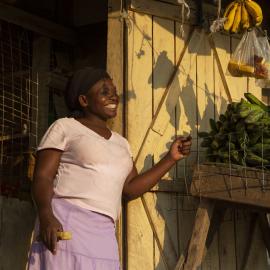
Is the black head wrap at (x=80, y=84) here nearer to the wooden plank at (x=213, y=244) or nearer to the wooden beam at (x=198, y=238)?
the wooden beam at (x=198, y=238)

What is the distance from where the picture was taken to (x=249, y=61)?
5168mm

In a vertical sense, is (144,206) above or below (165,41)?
below

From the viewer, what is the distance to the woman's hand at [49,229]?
140 inches

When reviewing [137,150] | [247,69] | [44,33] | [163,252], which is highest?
[44,33]

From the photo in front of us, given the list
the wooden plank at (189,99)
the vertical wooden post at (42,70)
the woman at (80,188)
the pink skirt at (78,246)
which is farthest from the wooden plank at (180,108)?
the vertical wooden post at (42,70)

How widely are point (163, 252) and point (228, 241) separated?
71cm

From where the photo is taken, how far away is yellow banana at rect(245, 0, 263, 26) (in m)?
5.05

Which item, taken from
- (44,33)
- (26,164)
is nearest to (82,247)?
(26,164)

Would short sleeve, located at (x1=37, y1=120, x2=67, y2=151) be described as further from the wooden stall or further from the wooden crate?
the wooden crate

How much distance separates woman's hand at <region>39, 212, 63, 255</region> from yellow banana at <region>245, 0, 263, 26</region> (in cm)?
231

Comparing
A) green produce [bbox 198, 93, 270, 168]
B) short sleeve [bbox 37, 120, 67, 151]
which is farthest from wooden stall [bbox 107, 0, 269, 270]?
short sleeve [bbox 37, 120, 67, 151]

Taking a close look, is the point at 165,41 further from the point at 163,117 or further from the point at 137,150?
the point at 137,150

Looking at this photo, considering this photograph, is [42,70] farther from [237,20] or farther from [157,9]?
[237,20]

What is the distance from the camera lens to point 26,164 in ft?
20.3
